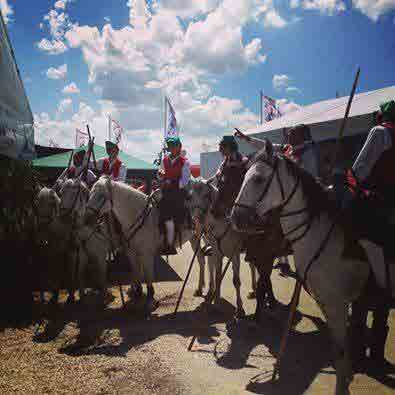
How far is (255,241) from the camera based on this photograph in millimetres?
4922

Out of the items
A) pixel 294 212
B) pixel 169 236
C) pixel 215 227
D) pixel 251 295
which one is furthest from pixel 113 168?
pixel 294 212

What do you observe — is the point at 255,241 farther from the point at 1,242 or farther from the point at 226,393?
the point at 1,242

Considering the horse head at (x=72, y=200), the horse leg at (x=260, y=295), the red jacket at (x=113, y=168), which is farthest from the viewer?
the red jacket at (x=113, y=168)

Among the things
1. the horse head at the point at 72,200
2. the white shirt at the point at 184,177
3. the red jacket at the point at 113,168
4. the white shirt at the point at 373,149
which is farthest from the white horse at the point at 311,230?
the red jacket at the point at 113,168

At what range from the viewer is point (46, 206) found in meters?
6.00

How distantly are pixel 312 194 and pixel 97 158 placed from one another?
446 inches

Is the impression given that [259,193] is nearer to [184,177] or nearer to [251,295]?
[184,177]

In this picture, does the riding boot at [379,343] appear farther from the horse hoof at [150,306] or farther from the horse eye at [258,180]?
the horse hoof at [150,306]

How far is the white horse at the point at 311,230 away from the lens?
2938mm

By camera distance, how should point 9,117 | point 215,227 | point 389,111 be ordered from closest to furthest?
1. point 389,111
2. point 9,117
3. point 215,227

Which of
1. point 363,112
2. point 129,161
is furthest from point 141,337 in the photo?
point 129,161

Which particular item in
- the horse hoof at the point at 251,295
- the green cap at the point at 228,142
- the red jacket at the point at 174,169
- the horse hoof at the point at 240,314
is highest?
→ the green cap at the point at 228,142

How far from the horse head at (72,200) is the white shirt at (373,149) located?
194 inches

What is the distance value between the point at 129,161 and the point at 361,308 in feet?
44.0
